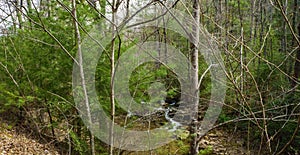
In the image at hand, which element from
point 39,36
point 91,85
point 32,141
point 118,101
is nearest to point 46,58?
point 39,36

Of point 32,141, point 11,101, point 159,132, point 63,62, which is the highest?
point 63,62

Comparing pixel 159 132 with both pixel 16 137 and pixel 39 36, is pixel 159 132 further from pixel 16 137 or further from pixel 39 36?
pixel 16 137

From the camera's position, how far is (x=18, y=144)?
5.03m

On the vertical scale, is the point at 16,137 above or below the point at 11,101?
below

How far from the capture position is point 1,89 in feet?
15.1

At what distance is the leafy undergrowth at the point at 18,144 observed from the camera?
4.75m

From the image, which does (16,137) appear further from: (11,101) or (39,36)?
(39,36)

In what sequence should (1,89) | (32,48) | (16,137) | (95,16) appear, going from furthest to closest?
1. (16,137)
2. (1,89)
3. (32,48)
4. (95,16)

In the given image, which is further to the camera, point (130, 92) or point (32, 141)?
point (32, 141)

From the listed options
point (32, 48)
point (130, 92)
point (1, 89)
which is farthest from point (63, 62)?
point (1, 89)

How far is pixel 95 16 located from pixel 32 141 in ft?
10.8

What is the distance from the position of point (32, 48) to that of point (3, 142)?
2.10m

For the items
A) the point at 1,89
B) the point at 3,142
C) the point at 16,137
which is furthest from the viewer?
the point at 16,137

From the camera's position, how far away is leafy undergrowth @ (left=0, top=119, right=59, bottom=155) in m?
4.75
